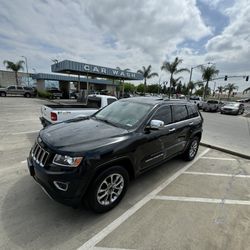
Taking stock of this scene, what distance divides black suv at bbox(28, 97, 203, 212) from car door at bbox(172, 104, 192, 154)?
3cm

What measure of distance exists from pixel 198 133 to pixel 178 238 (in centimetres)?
337

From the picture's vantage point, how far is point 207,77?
3712 centimetres

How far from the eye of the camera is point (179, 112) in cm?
430

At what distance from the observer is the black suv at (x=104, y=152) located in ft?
7.57

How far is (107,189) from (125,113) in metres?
1.62

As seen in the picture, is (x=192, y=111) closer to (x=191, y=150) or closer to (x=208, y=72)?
(x=191, y=150)

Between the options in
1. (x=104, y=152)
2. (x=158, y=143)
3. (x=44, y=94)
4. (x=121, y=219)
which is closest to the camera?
(x=104, y=152)

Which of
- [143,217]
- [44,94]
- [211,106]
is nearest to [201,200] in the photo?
[143,217]

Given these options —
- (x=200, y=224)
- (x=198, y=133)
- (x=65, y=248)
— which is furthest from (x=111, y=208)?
(x=198, y=133)

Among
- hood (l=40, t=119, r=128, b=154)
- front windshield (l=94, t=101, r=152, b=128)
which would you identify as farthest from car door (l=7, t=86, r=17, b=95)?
hood (l=40, t=119, r=128, b=154)

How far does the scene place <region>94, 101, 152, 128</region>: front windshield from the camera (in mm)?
3339

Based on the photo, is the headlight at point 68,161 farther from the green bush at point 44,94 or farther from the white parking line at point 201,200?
the green bush at point 44,94

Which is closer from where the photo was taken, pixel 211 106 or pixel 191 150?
pixel 191 150

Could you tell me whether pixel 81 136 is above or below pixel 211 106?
above
